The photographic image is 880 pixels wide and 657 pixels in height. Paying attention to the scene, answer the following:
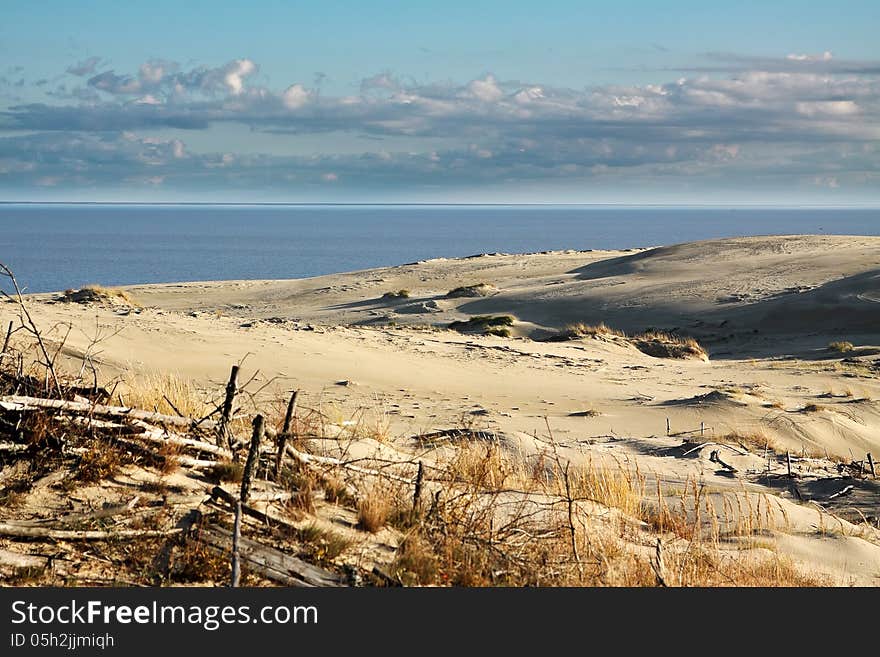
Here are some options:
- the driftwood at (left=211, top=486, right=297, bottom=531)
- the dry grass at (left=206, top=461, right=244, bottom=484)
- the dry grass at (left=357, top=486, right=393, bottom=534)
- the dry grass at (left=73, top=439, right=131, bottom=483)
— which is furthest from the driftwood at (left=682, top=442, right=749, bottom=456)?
the dry grass at (left=73, top=439, right=131, bottom=483)

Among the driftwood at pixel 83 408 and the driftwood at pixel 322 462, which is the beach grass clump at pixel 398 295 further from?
the driftwood at pixel 83 408

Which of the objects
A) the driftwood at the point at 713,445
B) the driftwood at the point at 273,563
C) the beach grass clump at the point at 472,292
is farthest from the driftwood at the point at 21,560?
the beach grass clump at the point at 472,292

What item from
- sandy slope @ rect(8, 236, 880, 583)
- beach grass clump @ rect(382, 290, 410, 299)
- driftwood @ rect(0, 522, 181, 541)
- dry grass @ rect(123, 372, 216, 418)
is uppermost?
dry grass @ rect(123, 372, 216, 418)

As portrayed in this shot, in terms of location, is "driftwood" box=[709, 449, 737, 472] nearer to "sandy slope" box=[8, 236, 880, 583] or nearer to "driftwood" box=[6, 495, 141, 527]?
"sandy slope" box=[8, 236, 880, 583]

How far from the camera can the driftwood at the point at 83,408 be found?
5.04 meters

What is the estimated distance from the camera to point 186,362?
15.0m

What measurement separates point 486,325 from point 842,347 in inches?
385

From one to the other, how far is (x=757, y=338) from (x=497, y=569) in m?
22.0

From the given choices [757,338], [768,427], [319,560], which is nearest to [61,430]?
[319,560]

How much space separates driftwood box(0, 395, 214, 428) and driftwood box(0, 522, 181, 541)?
0.71 meters

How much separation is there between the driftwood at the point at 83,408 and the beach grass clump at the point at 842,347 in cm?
1922

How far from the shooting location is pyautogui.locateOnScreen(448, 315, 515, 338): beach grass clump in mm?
25938

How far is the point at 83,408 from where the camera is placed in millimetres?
5203

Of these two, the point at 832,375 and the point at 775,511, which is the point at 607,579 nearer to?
the point at 775,511
